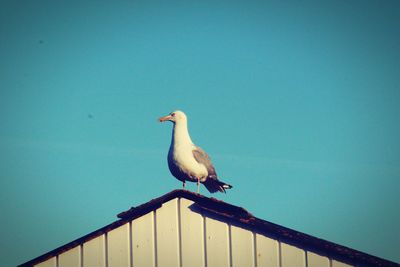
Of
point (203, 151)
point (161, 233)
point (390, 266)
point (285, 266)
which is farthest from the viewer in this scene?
point (203, 151)

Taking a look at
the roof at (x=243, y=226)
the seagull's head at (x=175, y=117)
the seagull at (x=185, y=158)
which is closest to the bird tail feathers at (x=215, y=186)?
the seagull at (x=185, y=158)

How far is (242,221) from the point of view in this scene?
28.2 ft

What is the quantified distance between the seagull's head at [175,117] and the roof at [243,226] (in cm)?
376

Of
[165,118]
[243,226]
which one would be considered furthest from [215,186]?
[243,226]

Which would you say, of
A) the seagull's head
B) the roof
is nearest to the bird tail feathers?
the seagull's head

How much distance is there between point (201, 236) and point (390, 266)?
2581mm

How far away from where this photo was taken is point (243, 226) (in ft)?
28.3

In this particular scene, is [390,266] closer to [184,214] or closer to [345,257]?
[345,257]

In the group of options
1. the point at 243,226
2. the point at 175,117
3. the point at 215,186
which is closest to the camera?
the point at 243,226

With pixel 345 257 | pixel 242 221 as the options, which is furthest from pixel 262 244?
pixel 345 257

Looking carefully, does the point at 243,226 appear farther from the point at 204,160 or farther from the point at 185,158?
the point at 204,160

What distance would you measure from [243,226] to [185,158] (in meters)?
3.40

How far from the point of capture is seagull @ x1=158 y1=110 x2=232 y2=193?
11812mm

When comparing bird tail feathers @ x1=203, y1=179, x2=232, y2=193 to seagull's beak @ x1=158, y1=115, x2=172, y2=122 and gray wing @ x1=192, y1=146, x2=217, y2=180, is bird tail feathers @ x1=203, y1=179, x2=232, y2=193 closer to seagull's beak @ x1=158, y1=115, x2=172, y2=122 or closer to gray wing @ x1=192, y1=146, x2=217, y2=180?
gray wing @ x1=192, y1=146, x2=217, y2=180
